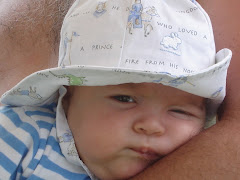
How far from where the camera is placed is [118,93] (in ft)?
2.75

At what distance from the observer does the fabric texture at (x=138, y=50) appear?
744 millimetres

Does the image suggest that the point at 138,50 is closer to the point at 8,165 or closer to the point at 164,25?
the point at 164,25

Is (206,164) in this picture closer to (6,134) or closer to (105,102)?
(105,102)

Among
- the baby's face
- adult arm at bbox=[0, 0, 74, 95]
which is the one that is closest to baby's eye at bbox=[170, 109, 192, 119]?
the baby's face

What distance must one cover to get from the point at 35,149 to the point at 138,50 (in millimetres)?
322

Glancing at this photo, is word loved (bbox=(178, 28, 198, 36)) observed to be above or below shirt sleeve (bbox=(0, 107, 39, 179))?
above

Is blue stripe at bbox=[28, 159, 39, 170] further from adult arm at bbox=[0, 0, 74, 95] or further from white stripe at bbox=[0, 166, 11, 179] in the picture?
adult arm at bbox=[0, 0, 74, 95]

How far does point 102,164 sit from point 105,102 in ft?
0.43

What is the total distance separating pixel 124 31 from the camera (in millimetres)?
776

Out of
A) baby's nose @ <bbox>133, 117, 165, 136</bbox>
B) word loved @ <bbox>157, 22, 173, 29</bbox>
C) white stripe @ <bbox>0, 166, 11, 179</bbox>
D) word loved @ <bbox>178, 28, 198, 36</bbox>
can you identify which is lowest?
white stripe @ <bbox>0, 166, 11, 179</bbox>

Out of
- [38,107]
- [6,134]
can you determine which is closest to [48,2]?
[38,107]

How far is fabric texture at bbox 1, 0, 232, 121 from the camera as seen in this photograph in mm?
744

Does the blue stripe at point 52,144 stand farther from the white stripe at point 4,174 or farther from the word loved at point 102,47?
the word loved at point 102,47

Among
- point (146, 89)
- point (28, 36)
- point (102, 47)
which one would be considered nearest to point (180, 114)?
point (146, 89)
